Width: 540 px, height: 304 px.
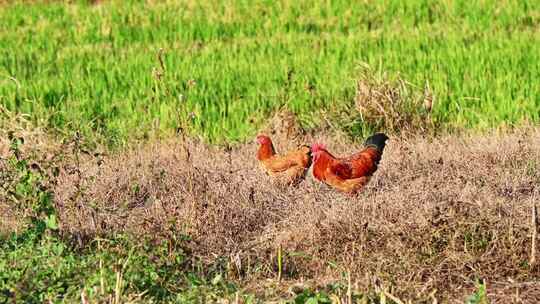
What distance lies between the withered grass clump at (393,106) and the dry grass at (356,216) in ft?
2.45

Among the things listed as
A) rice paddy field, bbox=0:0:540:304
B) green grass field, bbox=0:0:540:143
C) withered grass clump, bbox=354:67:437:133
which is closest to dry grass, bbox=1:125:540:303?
rice paddy field, bbox=0:0:540:304

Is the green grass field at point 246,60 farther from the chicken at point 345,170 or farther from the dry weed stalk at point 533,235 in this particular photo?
the dry weed stalk at point 533,235

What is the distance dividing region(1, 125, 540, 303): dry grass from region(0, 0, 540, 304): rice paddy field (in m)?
0.01

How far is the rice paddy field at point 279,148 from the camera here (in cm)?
512

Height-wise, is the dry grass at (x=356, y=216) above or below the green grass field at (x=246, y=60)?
above

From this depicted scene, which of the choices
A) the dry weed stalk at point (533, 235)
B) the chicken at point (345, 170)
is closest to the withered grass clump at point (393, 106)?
the chicken at point (345, 170)

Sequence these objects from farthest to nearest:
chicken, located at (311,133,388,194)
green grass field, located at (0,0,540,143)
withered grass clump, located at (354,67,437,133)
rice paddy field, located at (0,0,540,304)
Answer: green grass field, located at (0,0,540,143) < withered grass clump, located at (354,67,437,133) < chicken, located at (311,133,388,194) < rice paddy field, located at (0,0,540,304)

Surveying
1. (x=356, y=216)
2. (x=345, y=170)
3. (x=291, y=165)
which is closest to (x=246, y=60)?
(x=291, y=165)

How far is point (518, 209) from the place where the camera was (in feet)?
18.2

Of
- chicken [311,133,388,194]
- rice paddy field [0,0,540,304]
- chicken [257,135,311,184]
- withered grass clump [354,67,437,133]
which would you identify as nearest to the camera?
rice paddy field [0,0,540,304]

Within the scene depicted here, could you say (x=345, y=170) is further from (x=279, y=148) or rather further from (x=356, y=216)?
(x=279, y=148)

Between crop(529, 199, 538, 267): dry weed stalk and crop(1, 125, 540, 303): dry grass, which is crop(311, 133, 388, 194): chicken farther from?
crop(529, 199, 538, 267): dry weed stalk

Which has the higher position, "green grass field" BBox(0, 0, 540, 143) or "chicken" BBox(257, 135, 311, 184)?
"chicken" BBox(257, 135, 311, 184)

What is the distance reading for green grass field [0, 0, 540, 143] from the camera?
339 inches
